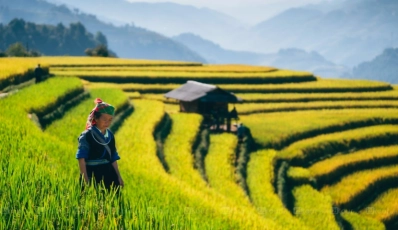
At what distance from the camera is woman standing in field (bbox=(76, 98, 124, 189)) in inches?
241

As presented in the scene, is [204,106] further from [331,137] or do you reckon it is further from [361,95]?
[361,95]

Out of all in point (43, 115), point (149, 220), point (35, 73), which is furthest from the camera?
point (35, 73)

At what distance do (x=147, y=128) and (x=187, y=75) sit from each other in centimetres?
2242

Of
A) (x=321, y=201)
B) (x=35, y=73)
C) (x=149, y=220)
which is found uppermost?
(x=35, y=73)

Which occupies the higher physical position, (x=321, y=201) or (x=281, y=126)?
(x=281, y=126)

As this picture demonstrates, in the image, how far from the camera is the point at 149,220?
5539 mm

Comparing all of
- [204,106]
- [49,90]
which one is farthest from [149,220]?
[204,106]

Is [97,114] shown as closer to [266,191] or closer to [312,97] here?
[266,191]

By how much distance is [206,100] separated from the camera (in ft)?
95.7

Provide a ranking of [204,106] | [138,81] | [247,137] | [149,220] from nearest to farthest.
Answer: [149,220] < [247,137] < [204,106] < [138,81]

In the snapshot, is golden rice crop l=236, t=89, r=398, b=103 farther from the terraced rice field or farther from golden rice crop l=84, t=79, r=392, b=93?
golden rice crop l=84, t=79, r=392, b=93

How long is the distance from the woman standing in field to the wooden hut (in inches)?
846

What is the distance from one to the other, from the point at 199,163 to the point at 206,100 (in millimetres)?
9761

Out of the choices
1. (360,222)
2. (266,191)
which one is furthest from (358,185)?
(266,191)
